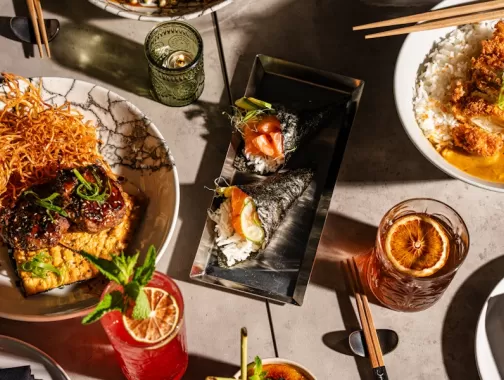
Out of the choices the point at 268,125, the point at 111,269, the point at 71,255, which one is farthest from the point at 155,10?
the point at 111,269

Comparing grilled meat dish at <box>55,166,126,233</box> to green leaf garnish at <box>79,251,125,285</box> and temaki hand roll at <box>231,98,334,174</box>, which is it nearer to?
green leaf garnish at <box>79,251,125,285</box>

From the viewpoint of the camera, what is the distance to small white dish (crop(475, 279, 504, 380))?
95.7 inches

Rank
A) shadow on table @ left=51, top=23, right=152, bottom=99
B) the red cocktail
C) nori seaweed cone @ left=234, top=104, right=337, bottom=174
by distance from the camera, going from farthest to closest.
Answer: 1. shadow on table @ left=51, top=23, right=152, bottom=99
2. nori seaweed cone @ left=234, top=104, right=337, bottom=174
3. the red cocktail

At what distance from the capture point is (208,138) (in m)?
2.71

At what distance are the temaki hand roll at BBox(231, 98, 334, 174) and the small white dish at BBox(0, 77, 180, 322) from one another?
317 mm

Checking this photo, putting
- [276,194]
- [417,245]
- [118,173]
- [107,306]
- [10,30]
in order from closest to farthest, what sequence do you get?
[107,306]
[417,245]
[276,194]
[118,173]
[10,30]

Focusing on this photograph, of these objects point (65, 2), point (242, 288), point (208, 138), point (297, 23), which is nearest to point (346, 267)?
point (242, 288)

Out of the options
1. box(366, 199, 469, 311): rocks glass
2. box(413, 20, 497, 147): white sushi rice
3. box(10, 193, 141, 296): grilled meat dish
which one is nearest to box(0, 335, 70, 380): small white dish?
box(10, 193, 141, 296): grilled meat dish

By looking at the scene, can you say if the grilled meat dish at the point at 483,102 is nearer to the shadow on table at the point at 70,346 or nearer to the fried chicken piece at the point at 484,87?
the fried chicken piece at the point at 484,87

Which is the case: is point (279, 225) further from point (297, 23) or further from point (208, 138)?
point (297, 23)

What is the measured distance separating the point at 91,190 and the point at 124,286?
457 millimetres

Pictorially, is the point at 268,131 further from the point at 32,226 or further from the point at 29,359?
the point at 29,359

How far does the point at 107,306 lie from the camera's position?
199cm

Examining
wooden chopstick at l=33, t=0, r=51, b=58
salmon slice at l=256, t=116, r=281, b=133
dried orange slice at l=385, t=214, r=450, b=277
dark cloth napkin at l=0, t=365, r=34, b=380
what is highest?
wooden chopstick at l=33, t=0, r=51, b=58
